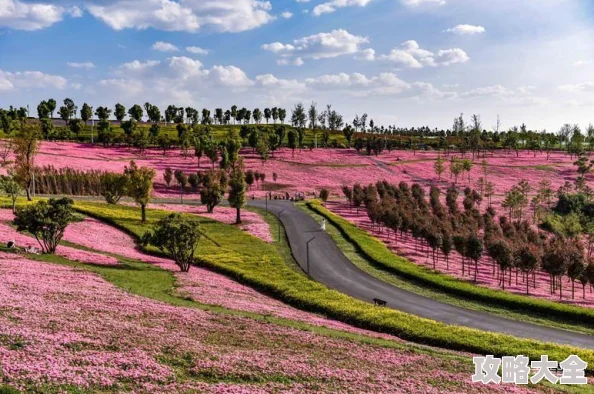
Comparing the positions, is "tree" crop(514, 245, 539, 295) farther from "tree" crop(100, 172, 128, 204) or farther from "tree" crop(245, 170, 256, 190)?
"tree" crop(245, 170, 256, 190)

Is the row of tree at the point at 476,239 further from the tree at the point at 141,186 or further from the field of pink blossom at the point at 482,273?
the tree at the point at 141,186

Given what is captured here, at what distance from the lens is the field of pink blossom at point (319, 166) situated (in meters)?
127

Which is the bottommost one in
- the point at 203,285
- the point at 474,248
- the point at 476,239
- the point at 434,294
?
the point at 434,294

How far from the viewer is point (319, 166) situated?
15150cm

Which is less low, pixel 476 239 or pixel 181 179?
pixel 181 179

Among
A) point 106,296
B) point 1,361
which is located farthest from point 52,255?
point 1,361

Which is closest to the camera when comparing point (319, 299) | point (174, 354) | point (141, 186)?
point (174, 354)

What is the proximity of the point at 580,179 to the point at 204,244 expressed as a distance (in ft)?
364

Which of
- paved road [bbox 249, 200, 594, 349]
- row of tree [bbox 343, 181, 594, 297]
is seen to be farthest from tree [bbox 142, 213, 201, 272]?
row of tree [bbox 343, 181, 594, 297]

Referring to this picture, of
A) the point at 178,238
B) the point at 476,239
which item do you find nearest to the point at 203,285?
the point at 178,238

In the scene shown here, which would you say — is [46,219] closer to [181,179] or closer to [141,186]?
[141,186]

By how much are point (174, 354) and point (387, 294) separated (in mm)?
29719

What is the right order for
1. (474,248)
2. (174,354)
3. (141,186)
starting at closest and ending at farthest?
(174,354), (474,248), (141,186)

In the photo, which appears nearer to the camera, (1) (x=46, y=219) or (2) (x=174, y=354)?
(2) (x=174, y=354)
